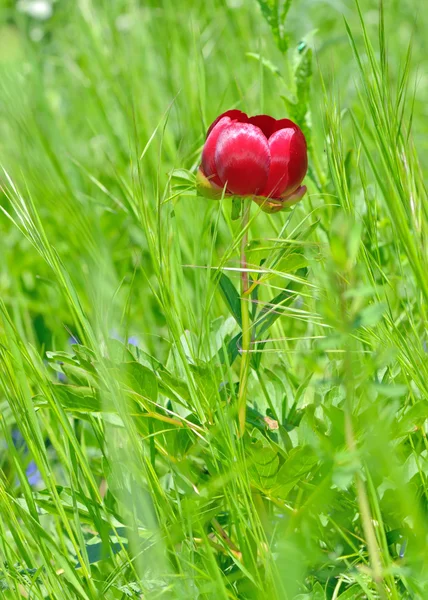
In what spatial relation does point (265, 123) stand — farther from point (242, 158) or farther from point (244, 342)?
point (244, 342)

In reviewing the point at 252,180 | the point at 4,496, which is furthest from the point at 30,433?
the point at 252,180

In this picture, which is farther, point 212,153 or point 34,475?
point 34,475

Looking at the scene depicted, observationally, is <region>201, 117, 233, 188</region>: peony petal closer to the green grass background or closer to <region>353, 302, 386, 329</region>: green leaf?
the green grass background

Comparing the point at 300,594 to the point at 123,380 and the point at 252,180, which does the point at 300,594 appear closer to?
the point at 123,380

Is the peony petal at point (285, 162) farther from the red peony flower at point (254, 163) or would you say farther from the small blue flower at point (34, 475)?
the small blue flower at point (34, 475)

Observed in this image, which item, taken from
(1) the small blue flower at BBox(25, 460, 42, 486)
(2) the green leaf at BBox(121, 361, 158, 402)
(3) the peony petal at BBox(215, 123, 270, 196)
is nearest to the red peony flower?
(3) the peony petal at BBox(215, 123, 270, 196)

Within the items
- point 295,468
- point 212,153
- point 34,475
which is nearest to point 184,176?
point 212,153

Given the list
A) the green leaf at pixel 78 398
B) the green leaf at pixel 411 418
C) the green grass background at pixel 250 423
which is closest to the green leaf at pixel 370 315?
the green grass background at pixel 250 423

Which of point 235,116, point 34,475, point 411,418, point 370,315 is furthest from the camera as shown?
point 34,475
